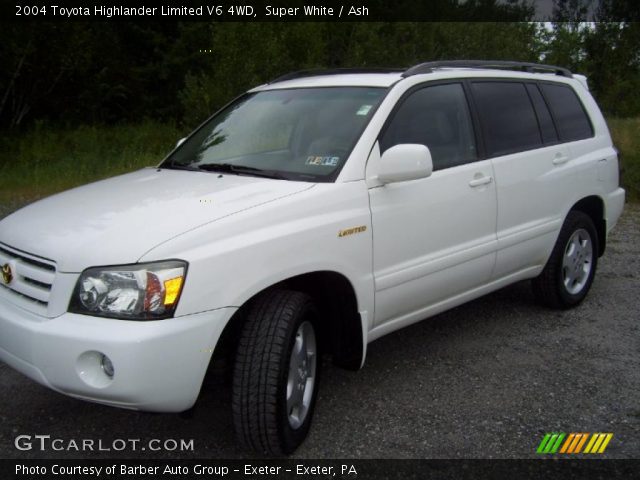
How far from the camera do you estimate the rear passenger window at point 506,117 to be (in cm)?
430

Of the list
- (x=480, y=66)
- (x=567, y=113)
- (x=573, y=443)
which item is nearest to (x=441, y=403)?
(x=573, y=443)

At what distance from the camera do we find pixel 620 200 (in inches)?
218

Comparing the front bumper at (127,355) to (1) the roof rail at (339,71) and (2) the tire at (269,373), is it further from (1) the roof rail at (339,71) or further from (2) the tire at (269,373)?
(1) the roof rail at (339,71)

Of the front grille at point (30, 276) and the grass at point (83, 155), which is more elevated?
the front grille at point (30, 276)

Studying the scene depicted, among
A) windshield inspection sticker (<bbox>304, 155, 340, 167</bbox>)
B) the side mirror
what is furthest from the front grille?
the side mirror

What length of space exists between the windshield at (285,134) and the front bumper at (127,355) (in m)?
1.11

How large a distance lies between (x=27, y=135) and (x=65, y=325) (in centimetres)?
1462

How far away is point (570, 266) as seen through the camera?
5.09 m

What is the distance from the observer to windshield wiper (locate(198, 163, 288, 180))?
348cm

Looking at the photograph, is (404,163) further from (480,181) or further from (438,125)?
(480,181)

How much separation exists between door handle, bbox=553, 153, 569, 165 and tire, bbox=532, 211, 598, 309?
0.43 meters

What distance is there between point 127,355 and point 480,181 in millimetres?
2399

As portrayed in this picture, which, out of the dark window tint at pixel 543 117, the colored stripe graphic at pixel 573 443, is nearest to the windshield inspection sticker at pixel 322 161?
the colored stripe graphic at pixel 573 443

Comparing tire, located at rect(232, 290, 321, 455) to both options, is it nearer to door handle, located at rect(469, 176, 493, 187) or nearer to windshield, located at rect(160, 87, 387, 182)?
windshield, located at rect(160, 87, 387, 182)
